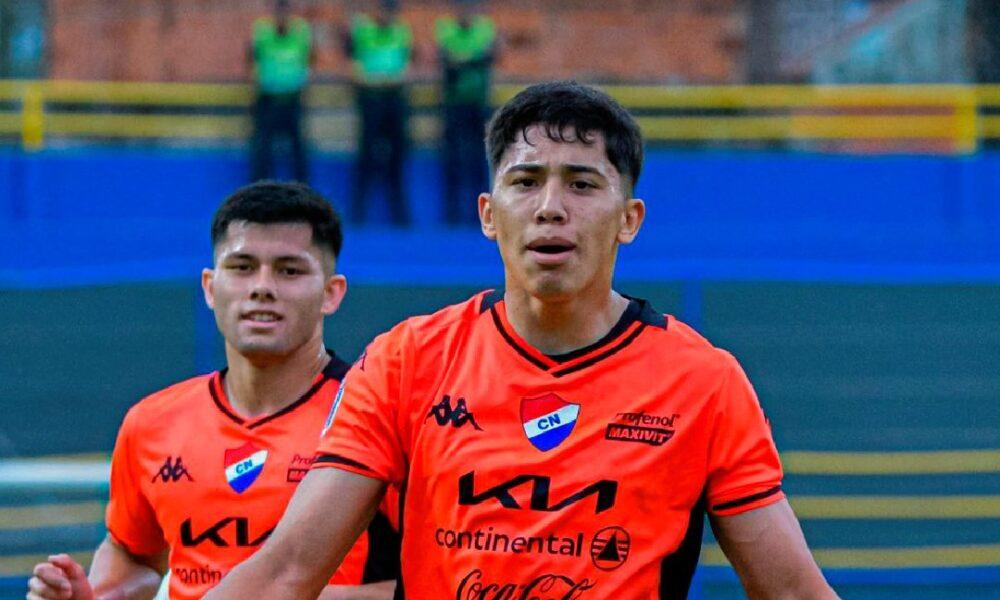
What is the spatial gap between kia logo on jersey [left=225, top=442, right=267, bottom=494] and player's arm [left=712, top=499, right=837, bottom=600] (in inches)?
58.0

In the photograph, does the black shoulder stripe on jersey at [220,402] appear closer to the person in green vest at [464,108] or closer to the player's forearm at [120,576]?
the player's forearm at [120,576]

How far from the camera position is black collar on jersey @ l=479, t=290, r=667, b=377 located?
9.14 feet

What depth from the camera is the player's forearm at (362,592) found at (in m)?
3.35

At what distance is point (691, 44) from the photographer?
19.7m

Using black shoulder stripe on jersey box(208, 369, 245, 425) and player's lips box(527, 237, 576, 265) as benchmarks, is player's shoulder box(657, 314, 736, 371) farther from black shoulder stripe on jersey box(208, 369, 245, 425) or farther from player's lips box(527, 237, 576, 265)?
black shoulder stripe on jersey box(208, 369, 245, 425)

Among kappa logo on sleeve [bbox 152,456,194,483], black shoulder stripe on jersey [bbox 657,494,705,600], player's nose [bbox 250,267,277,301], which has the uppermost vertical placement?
player's nose [bbox 250,267,277,301]

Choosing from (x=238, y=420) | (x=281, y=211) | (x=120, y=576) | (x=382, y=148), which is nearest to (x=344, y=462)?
(x=238, y=420)

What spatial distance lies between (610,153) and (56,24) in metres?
17.7

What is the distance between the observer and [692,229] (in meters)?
14.9

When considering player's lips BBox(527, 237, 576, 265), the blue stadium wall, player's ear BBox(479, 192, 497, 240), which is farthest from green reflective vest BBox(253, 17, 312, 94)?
player's lips BBox(527, 237, 576, 265)

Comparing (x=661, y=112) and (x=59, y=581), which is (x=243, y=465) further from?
(x=661, y=112)

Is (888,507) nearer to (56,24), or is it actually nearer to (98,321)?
(98,321)

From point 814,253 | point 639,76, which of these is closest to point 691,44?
point 639,76

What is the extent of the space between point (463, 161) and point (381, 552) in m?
11.7
